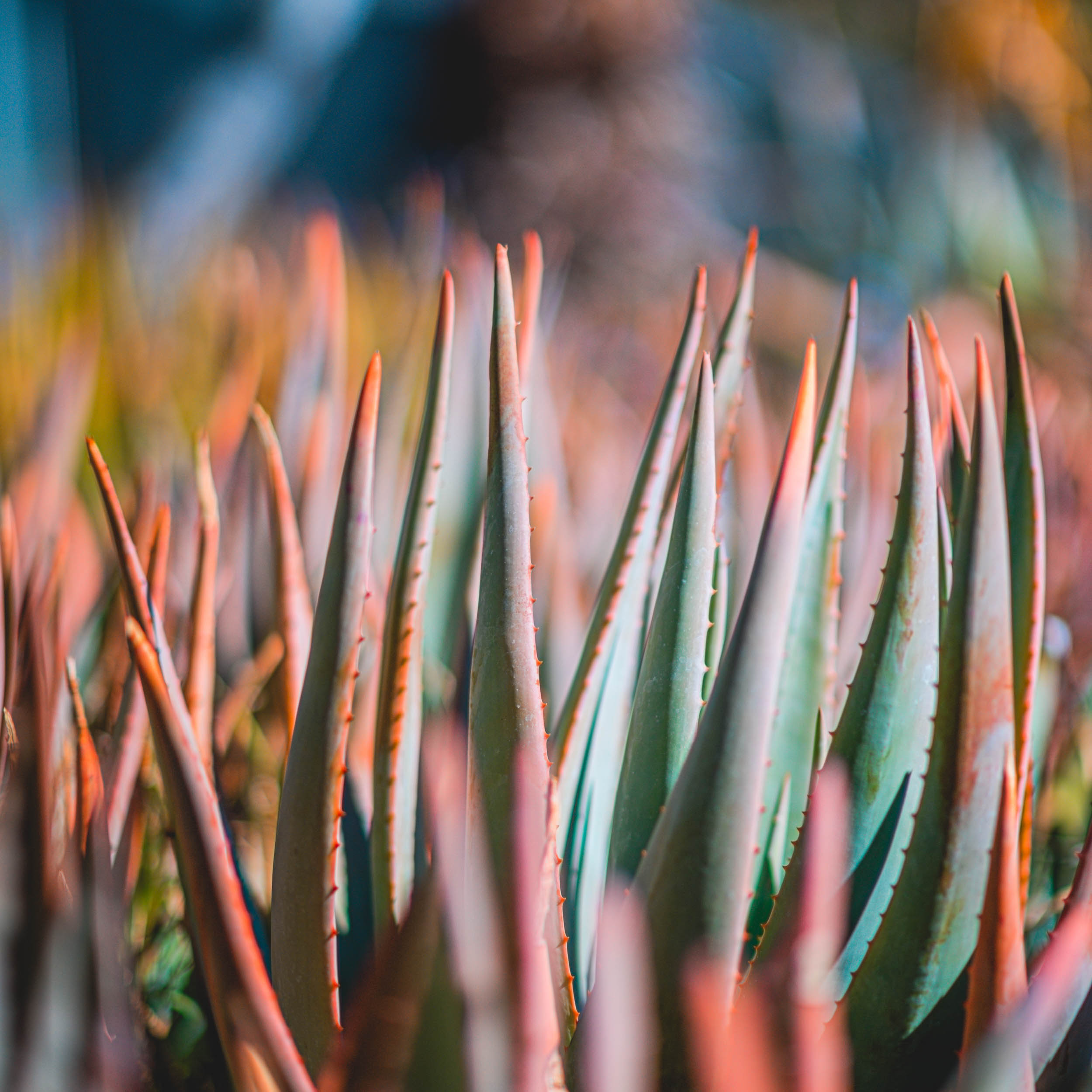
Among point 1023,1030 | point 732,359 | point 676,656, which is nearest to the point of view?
point 1023,1030

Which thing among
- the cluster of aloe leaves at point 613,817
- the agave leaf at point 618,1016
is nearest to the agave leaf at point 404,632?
the cluster of aloe leaves at point 613,817

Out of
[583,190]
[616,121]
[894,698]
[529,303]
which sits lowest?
[894,698]

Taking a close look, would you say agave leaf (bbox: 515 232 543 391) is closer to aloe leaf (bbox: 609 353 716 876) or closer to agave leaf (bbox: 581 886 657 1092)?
aloe leaf (bbox: 609 353 716 876)

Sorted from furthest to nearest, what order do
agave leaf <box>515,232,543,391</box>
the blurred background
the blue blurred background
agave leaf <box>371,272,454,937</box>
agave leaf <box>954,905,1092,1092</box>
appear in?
the blue blurred background, the blurred background, agave leaf <box>515,232,543,391</box>, agave leaf <box>371,272,454,937</box>, agave leaf <box>954,905,1092,1092</box>

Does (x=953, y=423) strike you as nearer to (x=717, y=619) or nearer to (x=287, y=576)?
(x=717, y=619)

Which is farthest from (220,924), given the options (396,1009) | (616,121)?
(616,121)

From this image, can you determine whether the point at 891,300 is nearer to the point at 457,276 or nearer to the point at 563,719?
the point at 457,276

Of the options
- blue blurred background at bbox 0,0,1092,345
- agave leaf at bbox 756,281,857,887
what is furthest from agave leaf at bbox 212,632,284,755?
blue blurred background at bbox 0,0,1092,345
